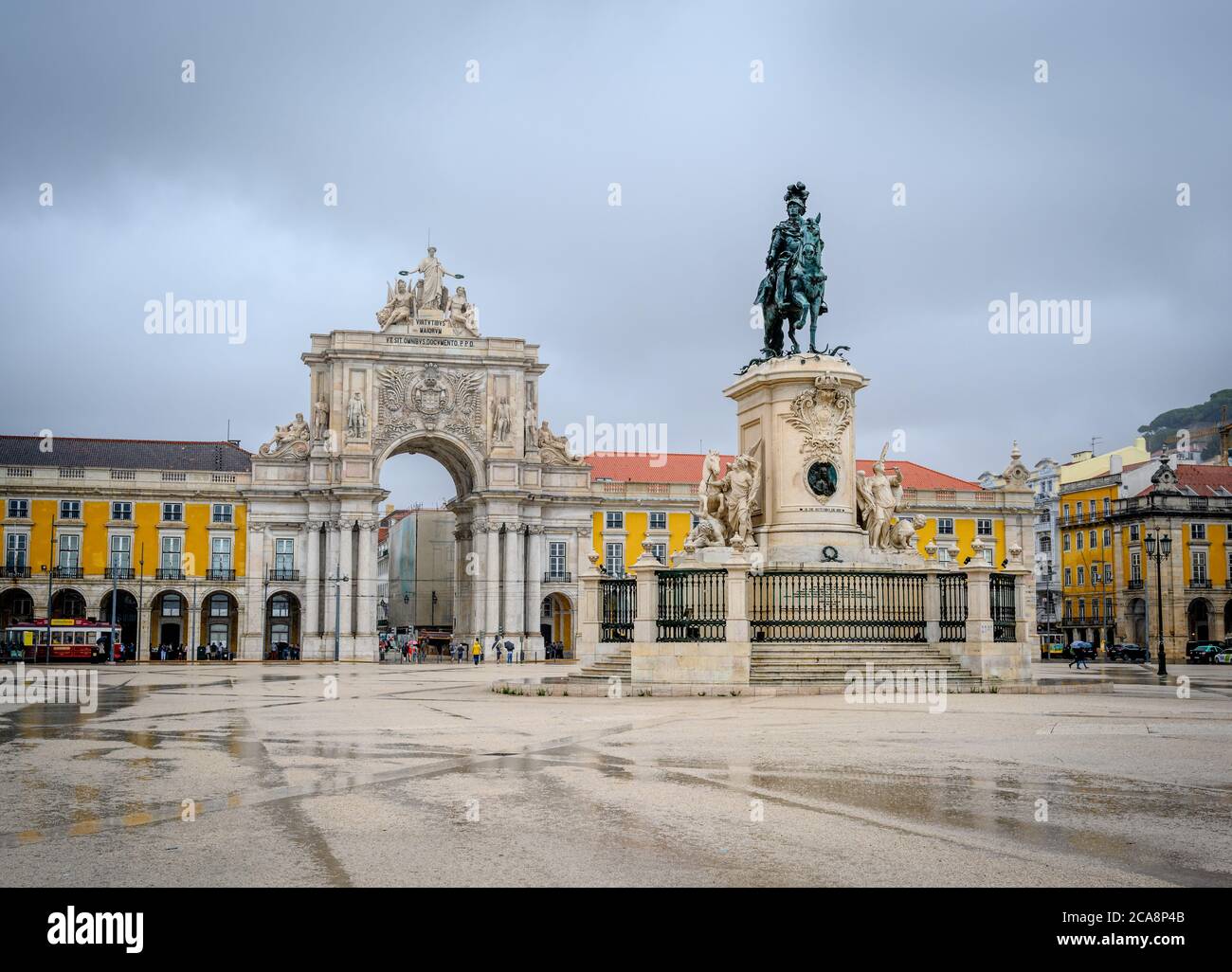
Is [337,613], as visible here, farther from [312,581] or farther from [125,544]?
[125,544]

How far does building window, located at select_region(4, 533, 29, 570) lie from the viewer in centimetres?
7212

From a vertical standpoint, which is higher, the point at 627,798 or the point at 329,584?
the point at 329,584

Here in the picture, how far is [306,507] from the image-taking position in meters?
74.7

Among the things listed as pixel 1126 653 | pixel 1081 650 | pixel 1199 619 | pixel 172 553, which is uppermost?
pixel 172 553

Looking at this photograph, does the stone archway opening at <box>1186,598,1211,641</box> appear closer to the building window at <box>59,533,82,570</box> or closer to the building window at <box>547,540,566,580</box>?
the building window at <box>547,540,566,580</box>

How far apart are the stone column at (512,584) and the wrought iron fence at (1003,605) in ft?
170

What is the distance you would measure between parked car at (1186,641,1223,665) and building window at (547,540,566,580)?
35655mm

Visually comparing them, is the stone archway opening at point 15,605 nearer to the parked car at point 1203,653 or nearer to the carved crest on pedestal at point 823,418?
the carved crest on pedestal at point 823,418

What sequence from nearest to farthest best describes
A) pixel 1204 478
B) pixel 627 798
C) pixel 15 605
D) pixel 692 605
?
pixel 627 798, pixel 692 605, pixel 15 605, pixel 1204 478

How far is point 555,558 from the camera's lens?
78000 mm

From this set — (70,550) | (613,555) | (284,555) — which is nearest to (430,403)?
(284,555)

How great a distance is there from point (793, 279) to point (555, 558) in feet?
178

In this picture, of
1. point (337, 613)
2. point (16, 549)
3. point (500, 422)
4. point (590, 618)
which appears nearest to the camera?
point (590, 618)

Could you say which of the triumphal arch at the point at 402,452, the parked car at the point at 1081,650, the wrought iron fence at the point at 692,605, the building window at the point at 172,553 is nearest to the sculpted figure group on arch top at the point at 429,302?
the triumphal arch at the point at 402,452
